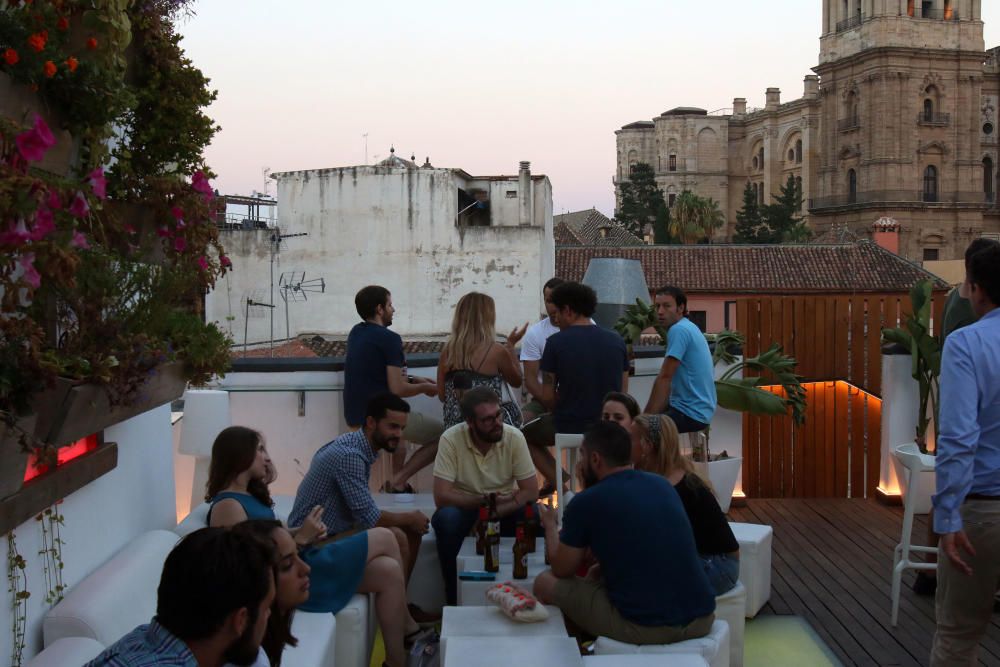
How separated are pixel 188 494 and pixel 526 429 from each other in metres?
2.38

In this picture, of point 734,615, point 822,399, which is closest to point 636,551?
point 734,615

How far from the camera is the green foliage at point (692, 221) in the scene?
73.0m

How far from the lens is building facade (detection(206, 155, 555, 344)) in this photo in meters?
33.1

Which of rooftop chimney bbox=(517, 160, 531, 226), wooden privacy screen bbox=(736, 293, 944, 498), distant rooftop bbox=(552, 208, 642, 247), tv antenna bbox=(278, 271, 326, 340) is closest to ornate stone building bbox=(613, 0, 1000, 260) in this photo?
distant rooftop bbox=(552, 208, 642, 247)

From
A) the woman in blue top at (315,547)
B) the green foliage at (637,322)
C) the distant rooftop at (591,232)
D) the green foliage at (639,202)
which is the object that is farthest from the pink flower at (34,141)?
the green foliage at (639,202)

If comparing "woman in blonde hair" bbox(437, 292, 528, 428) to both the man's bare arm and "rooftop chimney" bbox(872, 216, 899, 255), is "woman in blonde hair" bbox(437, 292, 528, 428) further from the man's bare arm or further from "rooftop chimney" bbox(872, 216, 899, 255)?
"rooftop chimney" bbox(872, 216, 899, 255)

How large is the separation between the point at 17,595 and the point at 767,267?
155ft

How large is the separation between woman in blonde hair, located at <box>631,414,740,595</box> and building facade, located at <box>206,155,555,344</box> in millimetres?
28501

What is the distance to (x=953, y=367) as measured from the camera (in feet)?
11.6

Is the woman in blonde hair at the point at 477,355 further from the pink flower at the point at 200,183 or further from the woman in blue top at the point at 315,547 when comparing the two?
the pink flower at the point at 200,183

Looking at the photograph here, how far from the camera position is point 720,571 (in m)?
4.75

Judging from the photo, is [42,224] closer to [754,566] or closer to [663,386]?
[754,566]

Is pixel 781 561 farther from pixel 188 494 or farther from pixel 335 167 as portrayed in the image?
pixel 335 167

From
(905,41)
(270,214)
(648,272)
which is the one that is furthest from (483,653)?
(905,41)
